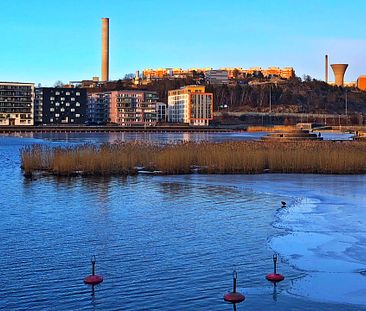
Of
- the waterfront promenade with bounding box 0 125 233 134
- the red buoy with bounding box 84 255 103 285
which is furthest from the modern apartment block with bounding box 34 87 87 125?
the red buoy with bounding box 84 255 103 285

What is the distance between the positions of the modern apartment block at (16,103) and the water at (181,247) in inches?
5030

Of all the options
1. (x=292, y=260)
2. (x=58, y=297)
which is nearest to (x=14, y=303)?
(x=58, y=297)

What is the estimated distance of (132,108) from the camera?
164m

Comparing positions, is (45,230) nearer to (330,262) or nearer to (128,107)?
(330,262)

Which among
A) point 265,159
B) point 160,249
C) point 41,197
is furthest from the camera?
point 265,159

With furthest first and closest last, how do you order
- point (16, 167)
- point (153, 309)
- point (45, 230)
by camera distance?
point (16, 167), point (45, 230), point (153, 309)

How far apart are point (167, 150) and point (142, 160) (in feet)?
5.14

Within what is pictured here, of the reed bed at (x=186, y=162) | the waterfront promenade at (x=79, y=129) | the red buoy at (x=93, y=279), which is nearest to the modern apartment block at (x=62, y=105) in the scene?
the waterfront promenade at (x=79, y=129)

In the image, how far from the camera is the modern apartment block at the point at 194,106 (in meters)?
166

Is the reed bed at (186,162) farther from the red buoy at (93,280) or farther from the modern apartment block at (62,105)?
the modern apartment block at (62,105)

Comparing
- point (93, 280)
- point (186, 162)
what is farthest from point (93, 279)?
point (186, 162)

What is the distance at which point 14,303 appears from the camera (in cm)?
950

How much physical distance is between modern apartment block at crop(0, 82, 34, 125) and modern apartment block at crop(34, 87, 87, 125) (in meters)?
8.98

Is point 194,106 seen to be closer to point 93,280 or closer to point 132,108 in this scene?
point 132,108
